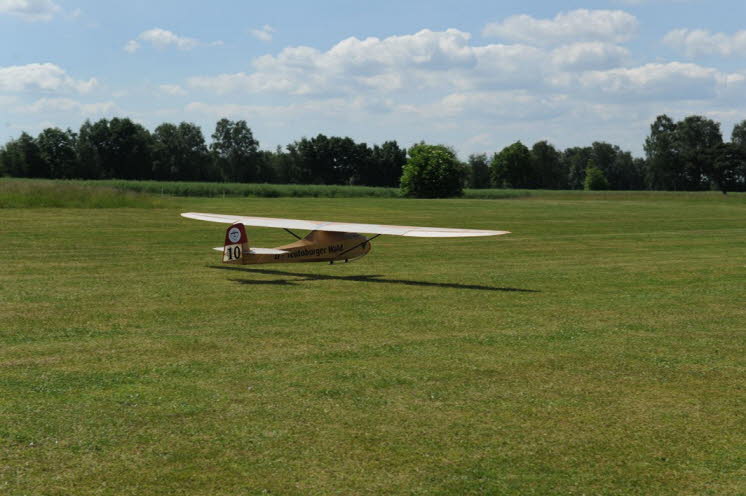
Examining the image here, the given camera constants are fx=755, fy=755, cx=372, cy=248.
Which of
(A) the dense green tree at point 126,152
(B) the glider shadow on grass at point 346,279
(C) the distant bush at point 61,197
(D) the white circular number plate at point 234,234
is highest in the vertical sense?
(A) the dense green tree at point 126,152

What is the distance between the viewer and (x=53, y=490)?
22.2ft

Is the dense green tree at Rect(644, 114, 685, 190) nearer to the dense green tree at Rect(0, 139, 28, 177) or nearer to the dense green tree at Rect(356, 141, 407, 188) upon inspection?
the dense green tree at Rect(356, 141, 407, 188)

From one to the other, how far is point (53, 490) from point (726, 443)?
6849 millimetres

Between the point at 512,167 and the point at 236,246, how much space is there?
6499 inches

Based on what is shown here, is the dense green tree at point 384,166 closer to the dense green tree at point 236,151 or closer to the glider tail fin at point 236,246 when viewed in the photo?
the dense green tree at point 236,151

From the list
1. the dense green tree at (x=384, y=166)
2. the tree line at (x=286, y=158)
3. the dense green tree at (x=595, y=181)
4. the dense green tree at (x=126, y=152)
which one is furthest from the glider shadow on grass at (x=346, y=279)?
the dense green tree at (x=595, y=181)

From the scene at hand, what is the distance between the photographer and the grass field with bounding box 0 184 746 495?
730 cm

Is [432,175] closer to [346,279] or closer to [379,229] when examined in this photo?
[379,229]

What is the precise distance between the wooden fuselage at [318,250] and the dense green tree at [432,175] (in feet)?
279

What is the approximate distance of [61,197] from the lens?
1863 inches

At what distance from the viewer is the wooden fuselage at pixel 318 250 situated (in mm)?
21234

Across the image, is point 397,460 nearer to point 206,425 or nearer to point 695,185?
point 206,425

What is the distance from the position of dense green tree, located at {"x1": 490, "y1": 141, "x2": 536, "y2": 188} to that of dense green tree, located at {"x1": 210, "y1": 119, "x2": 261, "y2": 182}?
5703 cm

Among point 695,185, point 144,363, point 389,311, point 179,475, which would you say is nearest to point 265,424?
point 179,475
